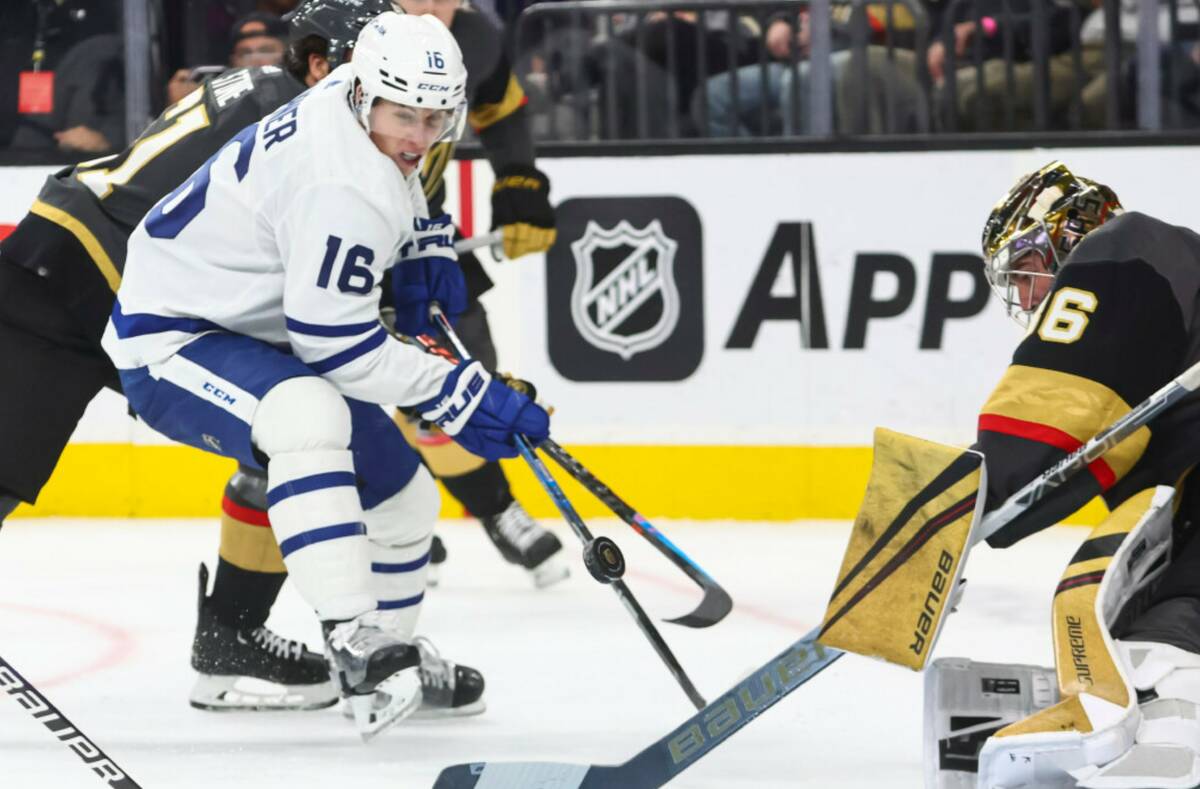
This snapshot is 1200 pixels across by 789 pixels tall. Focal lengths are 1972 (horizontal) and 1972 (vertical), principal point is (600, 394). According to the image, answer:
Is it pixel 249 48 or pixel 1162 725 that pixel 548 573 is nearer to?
pixel 249 48

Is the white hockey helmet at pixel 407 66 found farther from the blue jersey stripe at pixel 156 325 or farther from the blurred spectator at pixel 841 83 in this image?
the blurred spectator at pixel 841 83

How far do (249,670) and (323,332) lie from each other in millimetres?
729

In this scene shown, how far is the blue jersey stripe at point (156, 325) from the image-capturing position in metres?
2.54

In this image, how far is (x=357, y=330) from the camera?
2.43 meters

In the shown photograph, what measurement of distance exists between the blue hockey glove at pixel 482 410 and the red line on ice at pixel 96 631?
95cm

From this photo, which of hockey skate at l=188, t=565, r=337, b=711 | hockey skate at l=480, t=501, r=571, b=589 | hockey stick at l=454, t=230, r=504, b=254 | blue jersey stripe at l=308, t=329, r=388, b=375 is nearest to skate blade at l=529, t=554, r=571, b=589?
hockey skate at l=480, t=501, r=571, b=589

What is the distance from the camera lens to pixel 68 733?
2.28 meters

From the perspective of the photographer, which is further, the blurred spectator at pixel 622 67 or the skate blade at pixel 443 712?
the blurred spectator at pixel 622 67

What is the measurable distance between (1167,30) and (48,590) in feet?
8.56

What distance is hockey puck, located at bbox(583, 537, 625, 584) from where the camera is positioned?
2.49 meters

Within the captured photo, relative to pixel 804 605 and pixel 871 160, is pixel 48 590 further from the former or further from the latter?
pixel 871 160

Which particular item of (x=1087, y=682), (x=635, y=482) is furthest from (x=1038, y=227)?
(x=635, y=482)

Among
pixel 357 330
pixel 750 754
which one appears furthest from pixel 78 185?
pixel 750 754

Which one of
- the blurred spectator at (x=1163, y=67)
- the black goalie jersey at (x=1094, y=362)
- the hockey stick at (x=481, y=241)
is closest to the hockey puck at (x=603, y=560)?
the black goalie jersey at (x=1094, y=362)
